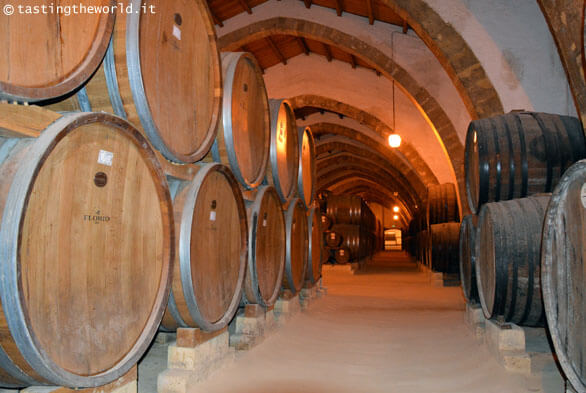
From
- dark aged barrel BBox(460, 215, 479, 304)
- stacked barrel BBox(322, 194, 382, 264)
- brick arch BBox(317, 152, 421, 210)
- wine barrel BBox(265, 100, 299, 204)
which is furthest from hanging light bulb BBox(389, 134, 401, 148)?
brick arch BBox(317, 152, 421, 210)

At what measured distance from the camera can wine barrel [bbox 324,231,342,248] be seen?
12.4 metres

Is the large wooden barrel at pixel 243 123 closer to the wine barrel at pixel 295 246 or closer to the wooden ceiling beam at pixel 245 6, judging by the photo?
the wine barrel at pixel 295 246

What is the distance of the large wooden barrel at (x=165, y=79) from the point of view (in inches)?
85.0

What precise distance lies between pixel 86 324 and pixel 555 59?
20.1 ft

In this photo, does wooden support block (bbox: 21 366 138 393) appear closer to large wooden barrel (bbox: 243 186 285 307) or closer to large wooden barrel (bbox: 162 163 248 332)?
large wooden barrel (bbox: 162 163 248 332)

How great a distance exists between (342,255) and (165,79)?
34.1 ft

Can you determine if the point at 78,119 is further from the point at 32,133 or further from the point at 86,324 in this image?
the point at 86,324

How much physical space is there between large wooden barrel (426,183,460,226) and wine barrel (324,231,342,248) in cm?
280

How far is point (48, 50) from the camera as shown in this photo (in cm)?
165

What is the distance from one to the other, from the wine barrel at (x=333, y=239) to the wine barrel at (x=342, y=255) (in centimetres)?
17

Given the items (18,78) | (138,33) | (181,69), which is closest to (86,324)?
(18,78)

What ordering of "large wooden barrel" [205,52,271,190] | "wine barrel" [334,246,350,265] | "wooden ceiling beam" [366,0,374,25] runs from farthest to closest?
"wine barrel" [334,246,350,265], "wooden ceiling beam" [366,0,374,25], "large wooden barrel" [205,52,271,190]

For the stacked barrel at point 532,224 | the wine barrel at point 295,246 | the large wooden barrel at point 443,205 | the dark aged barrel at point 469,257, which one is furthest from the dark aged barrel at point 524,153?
the large wooden barrel at point 443,205

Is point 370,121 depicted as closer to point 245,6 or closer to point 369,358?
point 245,6
